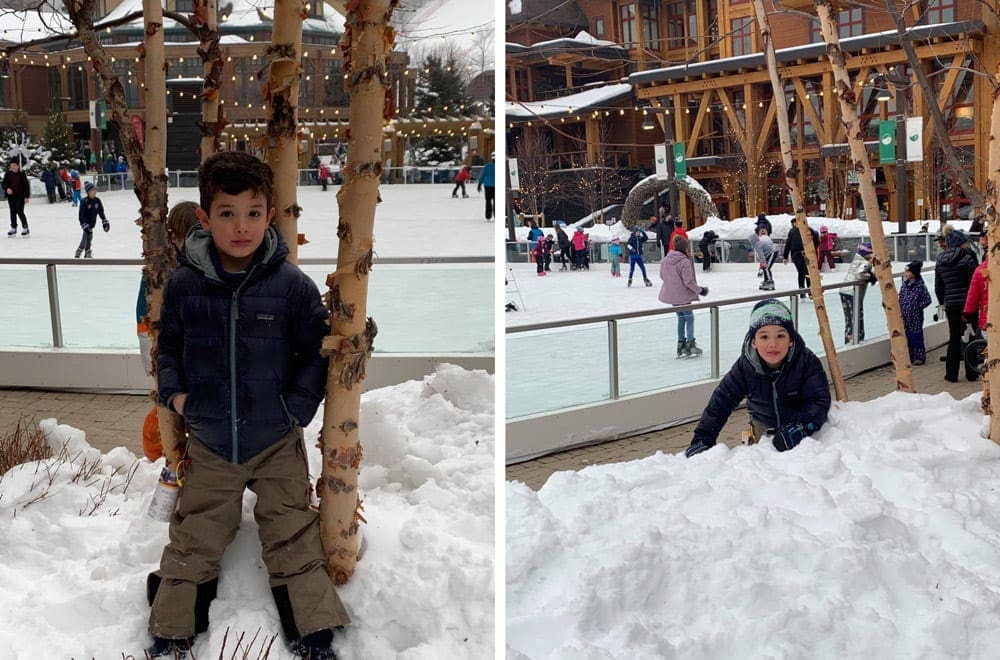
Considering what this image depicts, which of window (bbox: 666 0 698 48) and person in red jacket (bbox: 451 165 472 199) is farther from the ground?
window (bbox: 666 0 698 48)

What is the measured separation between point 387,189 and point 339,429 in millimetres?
20593

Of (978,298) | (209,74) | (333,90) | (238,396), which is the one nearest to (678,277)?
(978,298)

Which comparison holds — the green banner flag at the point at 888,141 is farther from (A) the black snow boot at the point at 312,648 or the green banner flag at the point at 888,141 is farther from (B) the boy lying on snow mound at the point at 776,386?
(A) the black snow boot at the point at 312,648

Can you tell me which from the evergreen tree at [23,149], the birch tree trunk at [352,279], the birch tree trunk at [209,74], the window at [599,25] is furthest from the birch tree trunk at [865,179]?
the evergreen tree at [23,149]

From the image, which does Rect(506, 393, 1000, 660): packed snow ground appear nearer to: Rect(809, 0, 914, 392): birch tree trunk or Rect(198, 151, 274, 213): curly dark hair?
Rect(198, 151, 274, 213): curly dark hair

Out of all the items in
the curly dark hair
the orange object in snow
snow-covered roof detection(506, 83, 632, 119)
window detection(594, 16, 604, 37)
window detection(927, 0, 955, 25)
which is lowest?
the orange object in snow

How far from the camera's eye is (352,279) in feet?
8.38

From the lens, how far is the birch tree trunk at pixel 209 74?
326 cm

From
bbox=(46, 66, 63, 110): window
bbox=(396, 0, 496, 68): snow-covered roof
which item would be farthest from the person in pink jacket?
bbox=(46, 66, 63, 110): window

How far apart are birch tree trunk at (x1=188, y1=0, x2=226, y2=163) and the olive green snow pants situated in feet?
3.80

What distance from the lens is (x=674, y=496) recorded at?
3357 millimetres

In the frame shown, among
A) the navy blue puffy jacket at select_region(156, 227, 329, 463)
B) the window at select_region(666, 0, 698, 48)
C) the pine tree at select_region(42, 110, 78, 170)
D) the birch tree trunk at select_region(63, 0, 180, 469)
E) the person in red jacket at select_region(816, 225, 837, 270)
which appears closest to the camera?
the navy blue puffy jacket at select_region(156, 227, 329, 463)

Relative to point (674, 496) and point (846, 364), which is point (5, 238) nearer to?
point (846, 364)

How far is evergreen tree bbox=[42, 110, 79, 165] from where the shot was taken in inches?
846
